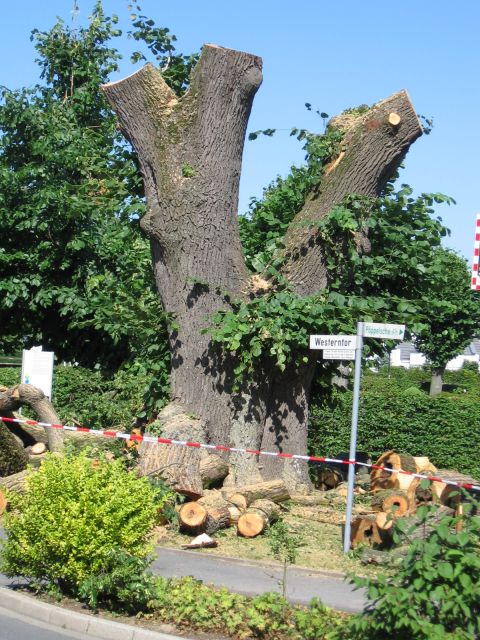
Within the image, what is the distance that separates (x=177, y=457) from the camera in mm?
11125

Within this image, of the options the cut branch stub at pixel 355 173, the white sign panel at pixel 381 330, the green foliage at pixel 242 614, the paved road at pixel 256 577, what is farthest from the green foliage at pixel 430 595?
the cut branch stub at pixel 355 173

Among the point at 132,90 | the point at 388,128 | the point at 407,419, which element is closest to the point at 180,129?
the point at 132,90

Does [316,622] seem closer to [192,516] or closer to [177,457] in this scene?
[192,516]

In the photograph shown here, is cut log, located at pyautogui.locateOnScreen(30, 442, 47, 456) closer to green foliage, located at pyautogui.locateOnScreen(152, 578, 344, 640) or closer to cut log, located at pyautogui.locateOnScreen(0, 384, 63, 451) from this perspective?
cut log, located at pyautogui.locateOnScreen(0, 384, 63, 451)

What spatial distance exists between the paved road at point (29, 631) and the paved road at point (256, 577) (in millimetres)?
1623

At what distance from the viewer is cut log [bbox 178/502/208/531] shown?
32.8 ft

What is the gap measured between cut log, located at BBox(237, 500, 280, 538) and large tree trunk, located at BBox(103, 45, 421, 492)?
1.33 meters

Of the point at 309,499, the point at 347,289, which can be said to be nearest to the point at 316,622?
the point at 309,499

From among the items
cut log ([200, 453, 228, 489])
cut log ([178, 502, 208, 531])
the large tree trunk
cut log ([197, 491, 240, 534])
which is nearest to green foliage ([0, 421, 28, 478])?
the large tree trunk

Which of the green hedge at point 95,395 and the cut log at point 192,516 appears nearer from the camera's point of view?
the cut log at point 192,516

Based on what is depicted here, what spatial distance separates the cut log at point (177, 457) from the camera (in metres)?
10.9

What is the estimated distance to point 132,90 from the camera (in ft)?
38.8

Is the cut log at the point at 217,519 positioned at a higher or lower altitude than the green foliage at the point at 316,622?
lower

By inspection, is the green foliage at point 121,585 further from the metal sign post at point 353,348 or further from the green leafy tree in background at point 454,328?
the green leafy tree in background at point 454,328
